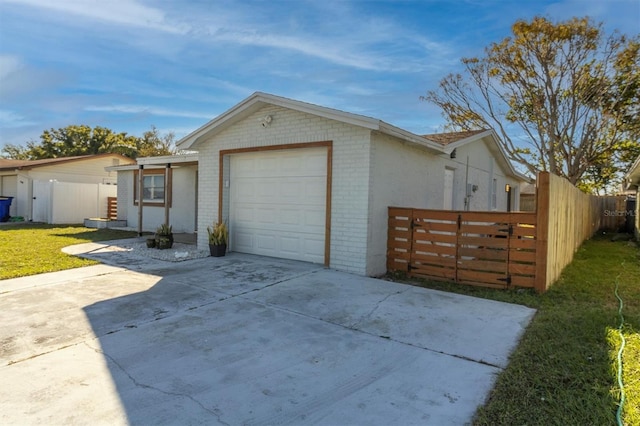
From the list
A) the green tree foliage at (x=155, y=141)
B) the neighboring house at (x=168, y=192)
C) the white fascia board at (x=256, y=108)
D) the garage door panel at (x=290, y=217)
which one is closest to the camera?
the white fascia board at (x=256, y=108)

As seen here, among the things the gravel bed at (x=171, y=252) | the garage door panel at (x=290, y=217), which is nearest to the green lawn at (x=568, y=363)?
the garage door panel at (x=290, y=217)

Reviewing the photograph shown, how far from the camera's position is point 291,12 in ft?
30.3

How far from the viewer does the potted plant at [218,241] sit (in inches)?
340

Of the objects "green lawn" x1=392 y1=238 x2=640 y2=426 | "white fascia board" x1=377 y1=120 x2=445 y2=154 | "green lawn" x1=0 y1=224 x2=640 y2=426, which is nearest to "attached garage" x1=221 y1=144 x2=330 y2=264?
"white fascia board" x1=377 y1=120 x2=445 y2=154

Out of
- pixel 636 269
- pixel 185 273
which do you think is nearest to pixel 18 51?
pixel 185 273

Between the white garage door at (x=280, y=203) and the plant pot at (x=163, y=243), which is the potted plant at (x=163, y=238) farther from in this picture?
the white garage door at (x=280, y=203)

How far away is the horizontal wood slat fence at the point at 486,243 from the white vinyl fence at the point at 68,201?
16300 mm

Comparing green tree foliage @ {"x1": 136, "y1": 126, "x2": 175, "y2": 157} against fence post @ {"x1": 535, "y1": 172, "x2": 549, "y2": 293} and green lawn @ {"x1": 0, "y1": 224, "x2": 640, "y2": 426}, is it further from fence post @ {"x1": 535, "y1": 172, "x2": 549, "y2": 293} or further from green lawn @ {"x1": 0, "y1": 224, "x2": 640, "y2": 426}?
fence post @ {"x1": 535, "y1": 172, "x2": 549, "y2": 293}

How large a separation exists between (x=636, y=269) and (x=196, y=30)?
12344mm

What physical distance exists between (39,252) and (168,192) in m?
4.57

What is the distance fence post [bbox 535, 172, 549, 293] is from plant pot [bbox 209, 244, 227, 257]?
6432 millimetres

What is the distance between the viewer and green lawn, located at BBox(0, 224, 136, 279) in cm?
691

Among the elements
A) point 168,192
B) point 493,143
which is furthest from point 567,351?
point 168,192

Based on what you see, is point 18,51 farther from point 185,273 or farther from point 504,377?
point 504,377
